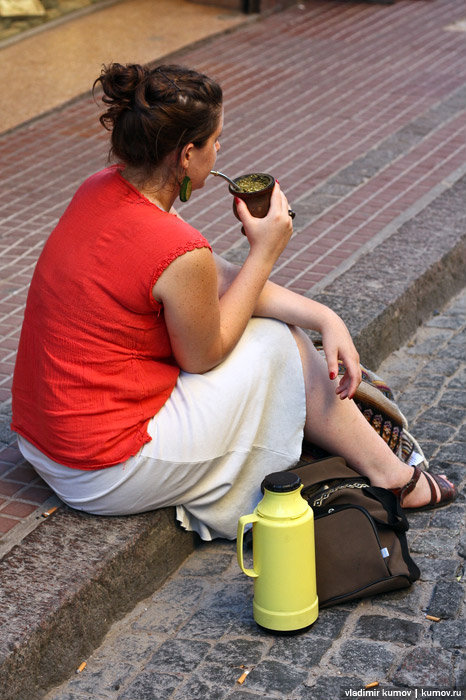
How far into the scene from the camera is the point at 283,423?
10.0 feet

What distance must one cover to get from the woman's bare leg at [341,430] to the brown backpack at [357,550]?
0.23m

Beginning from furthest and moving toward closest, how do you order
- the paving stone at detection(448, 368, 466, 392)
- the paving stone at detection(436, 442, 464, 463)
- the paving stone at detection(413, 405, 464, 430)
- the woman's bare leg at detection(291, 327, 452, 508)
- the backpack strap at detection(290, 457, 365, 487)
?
the paving stone at detection(448, 368, 466, 392), the paving stone at detection(413, 405, 464, 430), the paving stone at detection(436, 442, 464, 463), the woman's bare leg at detection(291, 327, 452, 508), the backpack strap at detection(290, 457, 365, 487)

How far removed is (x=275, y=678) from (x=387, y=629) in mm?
337

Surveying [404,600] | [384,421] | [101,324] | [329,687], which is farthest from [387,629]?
[101,324]

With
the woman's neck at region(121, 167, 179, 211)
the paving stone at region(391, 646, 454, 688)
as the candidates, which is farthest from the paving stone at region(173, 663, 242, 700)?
the woman's neck at region(121, 167, 179, 211)

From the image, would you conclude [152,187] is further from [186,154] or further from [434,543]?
[434,543]

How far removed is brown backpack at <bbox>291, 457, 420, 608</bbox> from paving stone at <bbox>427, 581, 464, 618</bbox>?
0.08 metres

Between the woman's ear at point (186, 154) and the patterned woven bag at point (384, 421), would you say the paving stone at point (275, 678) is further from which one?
the woman's ear at point (186, 154)

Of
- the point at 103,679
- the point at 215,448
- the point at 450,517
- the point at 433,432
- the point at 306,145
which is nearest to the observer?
the point at 103,679

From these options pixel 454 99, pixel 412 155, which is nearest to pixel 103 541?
pixel 412 155

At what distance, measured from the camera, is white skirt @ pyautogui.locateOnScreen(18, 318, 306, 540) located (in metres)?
2.89

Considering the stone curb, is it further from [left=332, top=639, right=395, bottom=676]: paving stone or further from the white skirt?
[left=332, top=639, right=395, bottom=676]: paving stone

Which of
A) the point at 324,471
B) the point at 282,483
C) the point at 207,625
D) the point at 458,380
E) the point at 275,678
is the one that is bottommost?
the point at 458,380

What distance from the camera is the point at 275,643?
2719 mm
